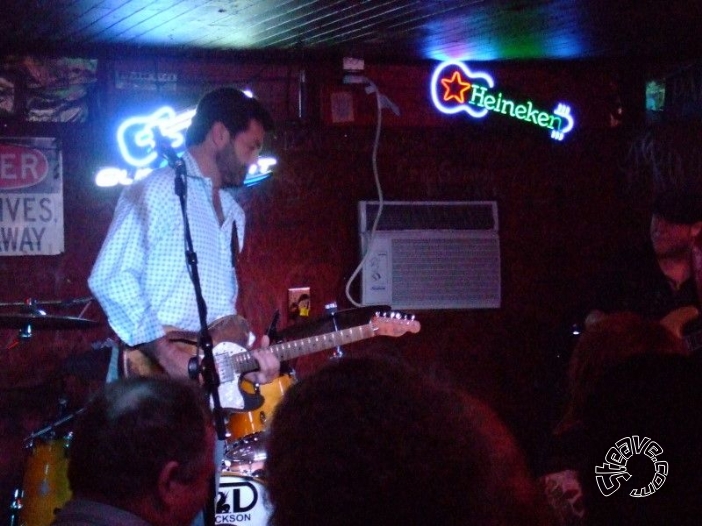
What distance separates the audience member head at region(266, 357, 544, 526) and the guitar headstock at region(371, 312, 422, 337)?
12.3 ft

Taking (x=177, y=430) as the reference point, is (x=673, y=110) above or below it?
above

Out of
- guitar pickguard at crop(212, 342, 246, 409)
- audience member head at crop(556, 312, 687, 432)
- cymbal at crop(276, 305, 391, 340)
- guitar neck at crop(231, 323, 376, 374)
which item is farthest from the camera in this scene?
cymbal at crop(276, 305, 391, 340)

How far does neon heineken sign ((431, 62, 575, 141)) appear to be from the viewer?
571cm

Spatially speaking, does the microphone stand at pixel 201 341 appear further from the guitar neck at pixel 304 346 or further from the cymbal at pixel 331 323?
the cymbal at pixel 331 323

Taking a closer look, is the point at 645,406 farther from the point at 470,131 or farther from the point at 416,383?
the point at 470,131

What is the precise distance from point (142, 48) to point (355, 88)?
1324 millimetres

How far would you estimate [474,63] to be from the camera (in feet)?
19.1

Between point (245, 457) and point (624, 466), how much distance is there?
7.94ft

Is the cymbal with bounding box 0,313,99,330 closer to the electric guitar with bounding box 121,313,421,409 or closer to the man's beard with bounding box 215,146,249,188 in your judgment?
the electric guitar with bounding box 121,313,421,409

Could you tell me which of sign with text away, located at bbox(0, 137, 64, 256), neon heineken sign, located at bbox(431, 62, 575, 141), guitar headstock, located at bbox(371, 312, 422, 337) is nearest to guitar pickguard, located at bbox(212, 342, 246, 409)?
guitar headstock, located at bbox(371, 312, 422, 337)

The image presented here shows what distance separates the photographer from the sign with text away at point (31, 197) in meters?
4.96

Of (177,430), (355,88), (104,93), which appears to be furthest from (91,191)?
(177,430)

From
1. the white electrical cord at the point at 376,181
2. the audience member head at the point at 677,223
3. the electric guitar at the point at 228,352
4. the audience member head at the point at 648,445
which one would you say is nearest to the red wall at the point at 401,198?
the white electrical cord at the point at 376,181

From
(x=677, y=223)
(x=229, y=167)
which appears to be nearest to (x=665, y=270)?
(x=677, y=223)
